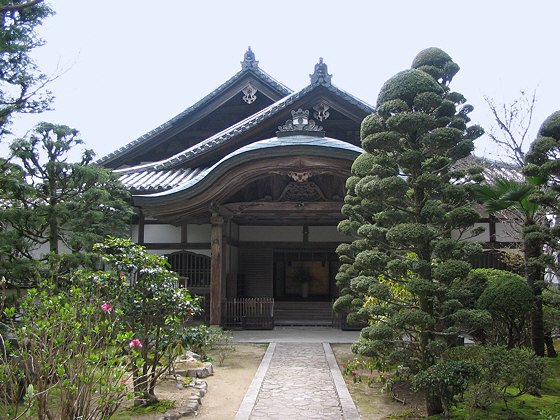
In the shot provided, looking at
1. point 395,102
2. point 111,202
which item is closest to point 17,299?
point 111,202

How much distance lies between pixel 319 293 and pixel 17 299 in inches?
496

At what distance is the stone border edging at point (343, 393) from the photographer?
658 cm

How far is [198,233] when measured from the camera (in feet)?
50.4

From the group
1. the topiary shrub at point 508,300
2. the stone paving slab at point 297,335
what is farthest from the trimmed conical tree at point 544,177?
the stone paving slab at point 297,335

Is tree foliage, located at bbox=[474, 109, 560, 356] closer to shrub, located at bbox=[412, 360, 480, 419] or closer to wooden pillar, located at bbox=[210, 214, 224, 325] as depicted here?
shrub, located at bbox=[412, 360, 480, 419]

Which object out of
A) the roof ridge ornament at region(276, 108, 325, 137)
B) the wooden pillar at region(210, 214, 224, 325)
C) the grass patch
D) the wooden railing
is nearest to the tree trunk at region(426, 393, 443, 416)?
the grass patch

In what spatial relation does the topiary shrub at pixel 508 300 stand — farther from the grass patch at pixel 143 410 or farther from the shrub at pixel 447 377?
the grass patch at pixel 143 410

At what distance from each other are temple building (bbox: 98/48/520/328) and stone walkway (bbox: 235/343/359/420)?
12.8 ft

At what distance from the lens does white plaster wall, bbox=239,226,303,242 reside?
683 inches

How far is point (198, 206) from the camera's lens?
13.2 m

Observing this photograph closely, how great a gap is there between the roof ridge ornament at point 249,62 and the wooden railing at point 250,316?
27.4 feet

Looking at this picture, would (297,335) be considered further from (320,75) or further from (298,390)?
(320,75)

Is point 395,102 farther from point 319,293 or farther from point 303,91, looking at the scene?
point 319,293

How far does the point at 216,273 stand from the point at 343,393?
264 inches
